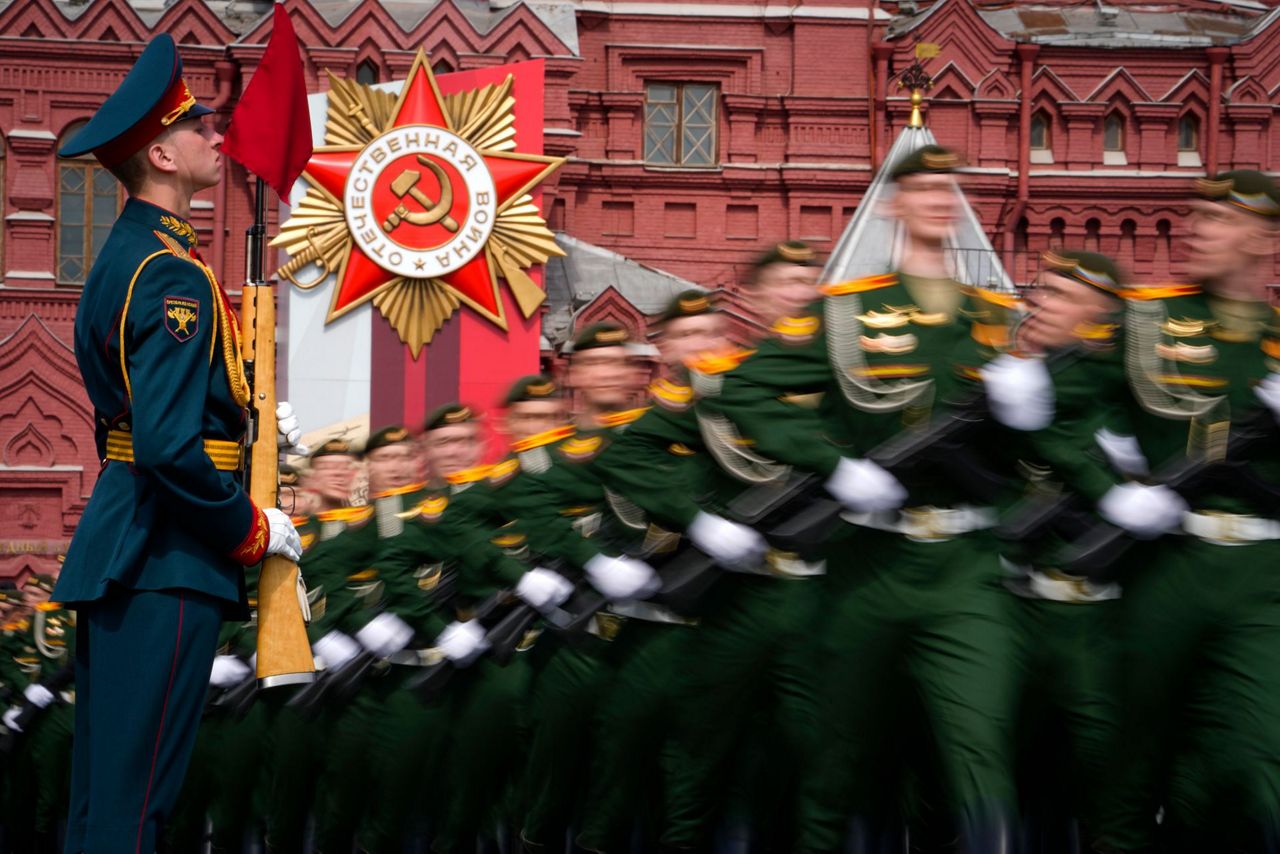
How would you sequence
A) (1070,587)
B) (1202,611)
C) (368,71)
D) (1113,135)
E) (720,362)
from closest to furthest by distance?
(1202,611)
(1070,587)
(720,362)
(368,71)
(1113,135)

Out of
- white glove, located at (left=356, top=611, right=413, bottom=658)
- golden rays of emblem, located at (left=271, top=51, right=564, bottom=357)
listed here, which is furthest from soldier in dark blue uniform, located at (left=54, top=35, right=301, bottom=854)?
golden rays of emblem, located at (left=271, top=51, right=564, bottom=357)

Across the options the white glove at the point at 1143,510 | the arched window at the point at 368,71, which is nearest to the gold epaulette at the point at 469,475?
the white glove at the point at 1143,510

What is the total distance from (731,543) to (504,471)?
205 cm

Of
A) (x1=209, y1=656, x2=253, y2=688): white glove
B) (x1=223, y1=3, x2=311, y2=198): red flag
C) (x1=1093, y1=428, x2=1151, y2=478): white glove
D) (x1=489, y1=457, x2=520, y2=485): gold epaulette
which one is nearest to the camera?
(x1=223, y1=3, x2=311, y2=198): red flag

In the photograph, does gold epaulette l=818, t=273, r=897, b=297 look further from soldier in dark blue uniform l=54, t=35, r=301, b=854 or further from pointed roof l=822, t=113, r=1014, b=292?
pointed roof l=822, t=113, r=1014, b=292

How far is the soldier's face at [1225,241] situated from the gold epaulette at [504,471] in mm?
2540

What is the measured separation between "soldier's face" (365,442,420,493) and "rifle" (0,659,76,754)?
1.40 m

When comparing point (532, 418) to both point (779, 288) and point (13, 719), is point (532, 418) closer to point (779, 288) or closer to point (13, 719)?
point (779, 288)

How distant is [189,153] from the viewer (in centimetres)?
377

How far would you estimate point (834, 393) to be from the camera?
490 cm

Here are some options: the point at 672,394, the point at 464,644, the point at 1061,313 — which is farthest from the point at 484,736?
the point at 1061,313

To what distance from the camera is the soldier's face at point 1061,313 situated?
489cm

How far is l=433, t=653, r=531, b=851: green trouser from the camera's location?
6.30m

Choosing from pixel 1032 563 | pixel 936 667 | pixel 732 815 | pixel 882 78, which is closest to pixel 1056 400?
pixel 1032 563
